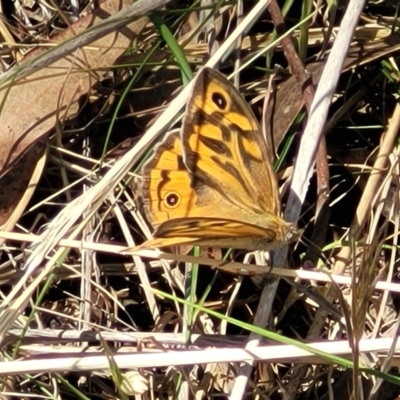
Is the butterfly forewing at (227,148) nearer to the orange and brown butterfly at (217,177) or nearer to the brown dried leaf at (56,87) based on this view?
the orange and brown butterfly at (217,177)

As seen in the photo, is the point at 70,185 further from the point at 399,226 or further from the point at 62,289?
the point at 399,226

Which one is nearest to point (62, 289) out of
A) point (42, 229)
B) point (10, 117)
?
point (42, 229)

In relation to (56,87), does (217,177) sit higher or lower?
lower

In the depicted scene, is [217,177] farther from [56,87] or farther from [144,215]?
[56,87]

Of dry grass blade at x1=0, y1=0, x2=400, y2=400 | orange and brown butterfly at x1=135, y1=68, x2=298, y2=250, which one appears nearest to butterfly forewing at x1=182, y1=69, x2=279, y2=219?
orange and brown butterfly at x1=135, y1=68, x2=298, y2=250

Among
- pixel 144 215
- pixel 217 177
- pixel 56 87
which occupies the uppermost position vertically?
pixel 56 87

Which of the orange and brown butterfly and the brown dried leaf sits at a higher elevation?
the brown dried leaf

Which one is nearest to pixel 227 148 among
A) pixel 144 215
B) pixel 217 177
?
pixel 217 177

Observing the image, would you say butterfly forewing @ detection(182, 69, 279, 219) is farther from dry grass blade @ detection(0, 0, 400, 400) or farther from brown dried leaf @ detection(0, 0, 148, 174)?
brown dried leaf @ detection(0, 0, 148, 174)
